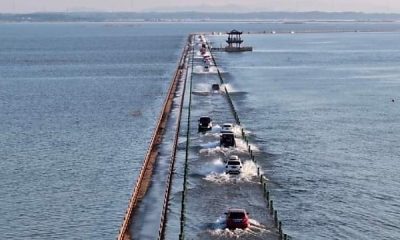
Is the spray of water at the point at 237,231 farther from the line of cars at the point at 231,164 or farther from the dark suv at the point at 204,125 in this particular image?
the dark suv at the point at 204,125

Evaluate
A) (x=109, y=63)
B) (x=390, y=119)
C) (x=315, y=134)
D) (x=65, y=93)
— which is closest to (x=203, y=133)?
(x=315, y=134)

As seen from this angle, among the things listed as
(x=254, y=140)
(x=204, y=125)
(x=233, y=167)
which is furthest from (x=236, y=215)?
(x=204, y=125)

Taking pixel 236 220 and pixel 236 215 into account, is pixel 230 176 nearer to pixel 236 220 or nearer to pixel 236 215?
pixel 236 215

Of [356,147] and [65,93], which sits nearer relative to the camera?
[356,147]

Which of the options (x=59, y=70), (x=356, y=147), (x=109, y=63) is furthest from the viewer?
(x=109, y=63)

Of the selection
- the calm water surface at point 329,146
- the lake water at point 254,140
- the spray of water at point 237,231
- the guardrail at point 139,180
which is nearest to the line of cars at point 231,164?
the spray of water at point 237,231

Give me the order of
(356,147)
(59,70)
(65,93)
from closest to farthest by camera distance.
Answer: (356,147) < (65,93) < (59,70)

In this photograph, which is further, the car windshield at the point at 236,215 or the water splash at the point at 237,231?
the car windshield at the point at 236,215

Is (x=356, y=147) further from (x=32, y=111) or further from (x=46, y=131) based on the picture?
(x=32, y=111)

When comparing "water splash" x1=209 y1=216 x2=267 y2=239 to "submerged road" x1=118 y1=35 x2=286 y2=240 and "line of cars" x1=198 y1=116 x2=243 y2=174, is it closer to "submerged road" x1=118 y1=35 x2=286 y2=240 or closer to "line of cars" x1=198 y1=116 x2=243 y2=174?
"submerged road" x1=118 y1=35 x2=286 y2=240
